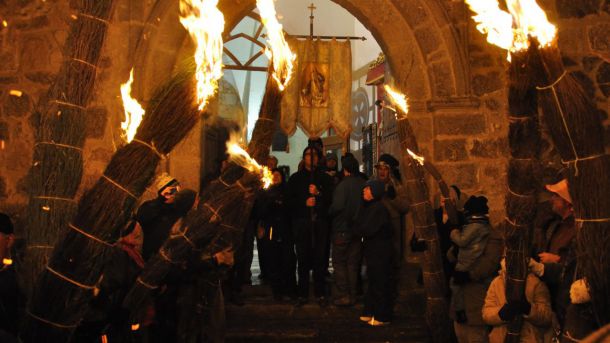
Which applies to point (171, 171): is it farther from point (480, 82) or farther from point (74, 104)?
point (74, 104)

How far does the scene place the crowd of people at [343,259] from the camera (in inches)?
136

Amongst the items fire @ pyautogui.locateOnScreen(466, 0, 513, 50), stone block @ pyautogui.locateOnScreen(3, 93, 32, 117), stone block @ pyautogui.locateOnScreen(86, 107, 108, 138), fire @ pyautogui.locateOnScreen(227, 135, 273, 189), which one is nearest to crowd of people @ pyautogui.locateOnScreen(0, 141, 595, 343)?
fire @ pyautogui.locateOnScreen(227, 135, 273, 189)

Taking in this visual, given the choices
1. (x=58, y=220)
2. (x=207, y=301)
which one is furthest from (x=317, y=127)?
(x=58, y=220)

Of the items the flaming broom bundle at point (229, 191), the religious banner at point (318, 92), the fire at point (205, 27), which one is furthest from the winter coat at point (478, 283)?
the religious banner at point (318, 92)

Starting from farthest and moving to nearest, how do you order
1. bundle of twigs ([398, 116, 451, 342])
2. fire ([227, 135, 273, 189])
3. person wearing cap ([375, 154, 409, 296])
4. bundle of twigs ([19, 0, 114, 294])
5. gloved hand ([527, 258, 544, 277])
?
person wearing cap ([375, 154, 409, 296]), bundle of twigs ([398, 116, 451, 342]), gloved hand ([527, 258, 544, 277]), fire ([227, 135, 273, 189]), bundle of twigs ([19, 0, 114, 294])

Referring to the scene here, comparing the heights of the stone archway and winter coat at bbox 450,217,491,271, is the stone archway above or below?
above

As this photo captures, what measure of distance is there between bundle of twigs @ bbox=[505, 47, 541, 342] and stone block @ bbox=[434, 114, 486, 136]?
337 centimetres

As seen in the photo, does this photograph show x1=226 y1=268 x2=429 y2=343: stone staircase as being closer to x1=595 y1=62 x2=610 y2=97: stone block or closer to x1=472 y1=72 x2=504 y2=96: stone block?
x1=472 y1=72 x2=504 y2=96: stone block

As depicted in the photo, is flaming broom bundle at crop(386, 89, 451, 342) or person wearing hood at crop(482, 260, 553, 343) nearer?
person wearing hood at crop(482, 260, 553, 343)

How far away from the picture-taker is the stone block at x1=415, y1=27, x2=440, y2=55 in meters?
6.78

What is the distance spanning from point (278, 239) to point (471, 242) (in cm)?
250

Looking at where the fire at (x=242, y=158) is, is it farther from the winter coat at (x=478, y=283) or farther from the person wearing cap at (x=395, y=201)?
the person wearing cap at (x=395, y=201)

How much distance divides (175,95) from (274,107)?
33.3 inches

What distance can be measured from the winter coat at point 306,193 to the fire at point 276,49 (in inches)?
128
